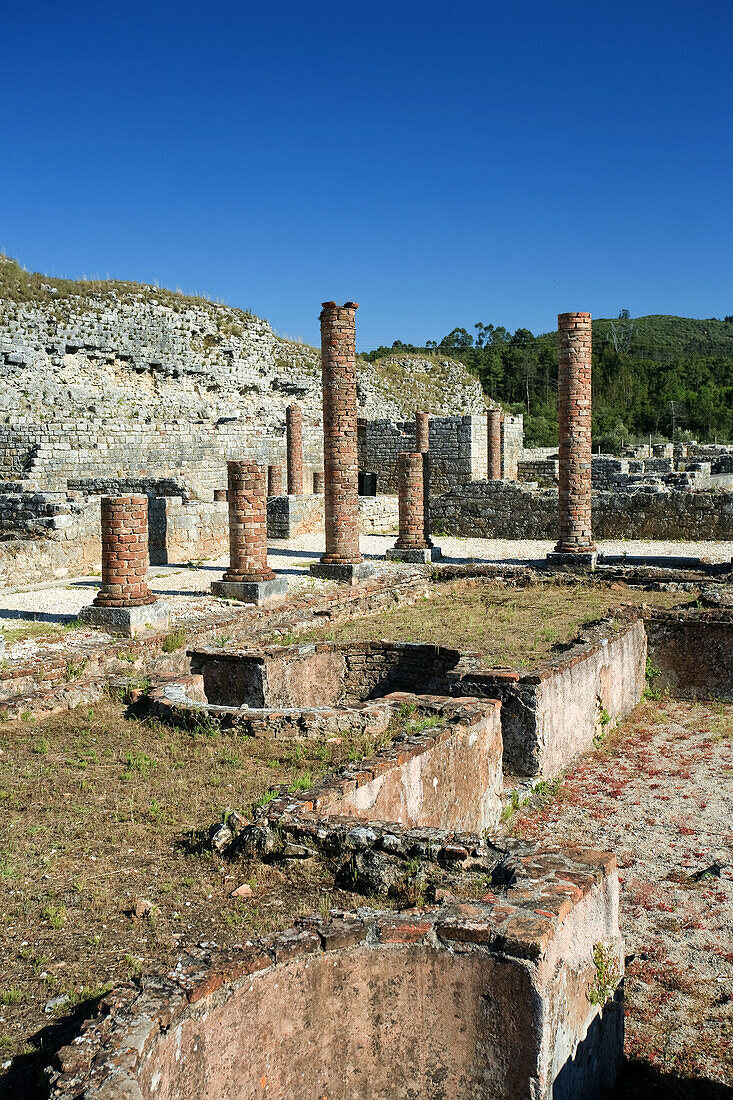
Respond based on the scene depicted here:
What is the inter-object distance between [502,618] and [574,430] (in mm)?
6417

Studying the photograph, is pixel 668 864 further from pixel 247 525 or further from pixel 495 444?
pixel 495 444

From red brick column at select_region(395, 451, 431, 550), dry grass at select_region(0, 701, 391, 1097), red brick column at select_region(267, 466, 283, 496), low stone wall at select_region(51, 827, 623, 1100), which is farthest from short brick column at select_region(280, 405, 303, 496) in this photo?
low stone wall at select_region(51, 827, 623, 1100)

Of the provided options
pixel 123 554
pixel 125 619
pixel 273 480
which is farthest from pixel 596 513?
pixel 125 619

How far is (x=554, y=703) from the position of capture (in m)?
8.38

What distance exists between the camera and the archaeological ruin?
3.80m

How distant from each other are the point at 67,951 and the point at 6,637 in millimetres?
7250

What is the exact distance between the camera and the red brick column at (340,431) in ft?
54.5

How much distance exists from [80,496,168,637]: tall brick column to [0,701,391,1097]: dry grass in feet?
13.9

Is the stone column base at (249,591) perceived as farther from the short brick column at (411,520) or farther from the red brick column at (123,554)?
the short brick column at (411,520)

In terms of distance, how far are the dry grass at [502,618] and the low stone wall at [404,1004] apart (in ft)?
16.1

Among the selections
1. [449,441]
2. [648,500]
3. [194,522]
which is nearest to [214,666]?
[194,522]

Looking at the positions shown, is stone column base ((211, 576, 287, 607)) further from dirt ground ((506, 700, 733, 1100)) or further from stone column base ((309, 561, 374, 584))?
dirt ground ((506, 700, 733, 1100))

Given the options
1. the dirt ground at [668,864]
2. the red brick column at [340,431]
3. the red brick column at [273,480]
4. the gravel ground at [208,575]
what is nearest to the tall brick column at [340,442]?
the red brick column at [340,431]

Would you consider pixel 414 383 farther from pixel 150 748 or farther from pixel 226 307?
pixel 150 748
